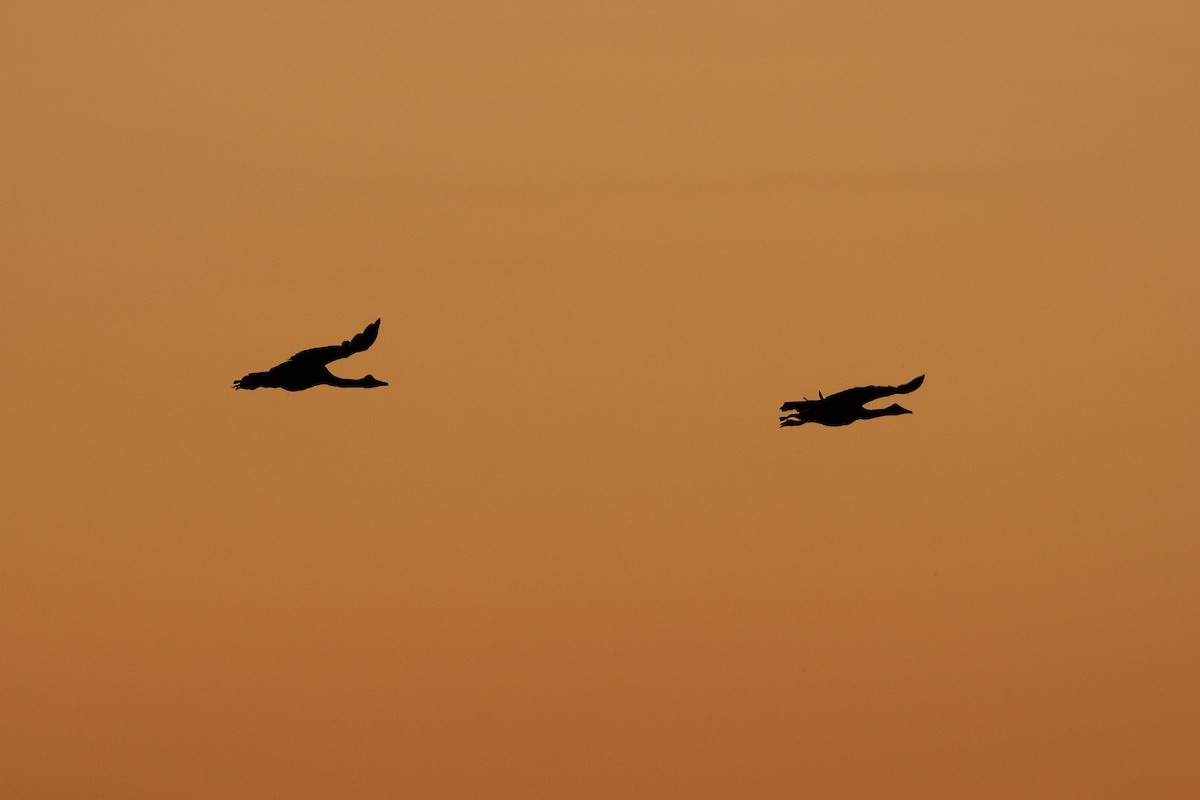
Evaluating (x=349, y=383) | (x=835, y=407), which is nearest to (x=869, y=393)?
(x=835, y=407)

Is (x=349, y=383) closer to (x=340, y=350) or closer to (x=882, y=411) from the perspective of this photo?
(x=340, y=350)

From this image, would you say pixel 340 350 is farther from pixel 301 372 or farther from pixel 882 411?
pixel 882 411

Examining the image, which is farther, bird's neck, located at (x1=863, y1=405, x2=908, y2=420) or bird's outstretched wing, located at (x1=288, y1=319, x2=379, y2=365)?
bird's neck, located at (x1=863, y1=405, x2=908, y2=420)

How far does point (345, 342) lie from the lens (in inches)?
3406

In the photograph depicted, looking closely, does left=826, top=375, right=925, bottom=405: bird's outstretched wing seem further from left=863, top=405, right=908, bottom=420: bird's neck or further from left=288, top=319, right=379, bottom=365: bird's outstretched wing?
left=288, top=319, right=379, bottom=365: bird's outstretched wing

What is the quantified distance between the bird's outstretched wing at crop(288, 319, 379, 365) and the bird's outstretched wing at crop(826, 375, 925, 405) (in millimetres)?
18299

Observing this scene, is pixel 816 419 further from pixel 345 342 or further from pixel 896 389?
pixel 345 342

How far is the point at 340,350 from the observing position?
3423 inches

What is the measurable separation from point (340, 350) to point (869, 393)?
19.8 m

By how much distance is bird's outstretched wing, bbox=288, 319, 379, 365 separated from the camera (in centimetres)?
8600

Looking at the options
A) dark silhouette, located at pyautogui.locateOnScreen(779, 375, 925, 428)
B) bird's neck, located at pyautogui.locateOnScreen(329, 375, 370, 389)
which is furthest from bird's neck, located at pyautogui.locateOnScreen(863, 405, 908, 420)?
bird's neck, located at pyautogui.locateOnScreen(329, 375, 370, 389)

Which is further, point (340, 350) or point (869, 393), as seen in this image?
point (869, 393)

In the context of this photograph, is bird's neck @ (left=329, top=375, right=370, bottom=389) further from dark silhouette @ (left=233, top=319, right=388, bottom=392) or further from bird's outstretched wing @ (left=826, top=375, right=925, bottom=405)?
bird's outstretched wing @ (left=826, top=375, right=925, bottom=405)

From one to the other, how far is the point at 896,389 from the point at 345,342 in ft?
65.8
